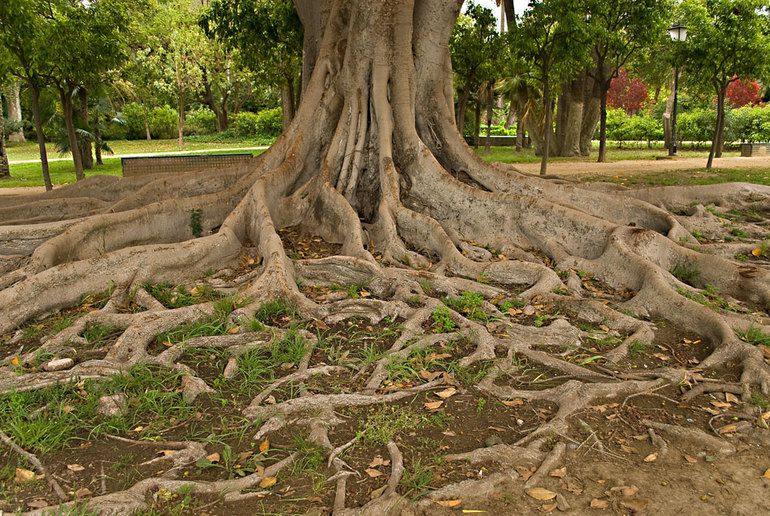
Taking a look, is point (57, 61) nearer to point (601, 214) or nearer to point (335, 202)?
point (335, 202)

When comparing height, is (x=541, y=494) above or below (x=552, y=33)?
below

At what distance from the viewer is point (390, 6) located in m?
7.47

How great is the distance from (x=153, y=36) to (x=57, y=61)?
23.9 meters

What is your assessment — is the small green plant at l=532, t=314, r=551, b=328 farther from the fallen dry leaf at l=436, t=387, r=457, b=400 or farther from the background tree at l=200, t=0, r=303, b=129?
the background tree at l=200, t=0, r=303, b=129

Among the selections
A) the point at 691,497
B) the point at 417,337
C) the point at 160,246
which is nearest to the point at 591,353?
the point at 417,337

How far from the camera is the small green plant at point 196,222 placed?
7.03 meters

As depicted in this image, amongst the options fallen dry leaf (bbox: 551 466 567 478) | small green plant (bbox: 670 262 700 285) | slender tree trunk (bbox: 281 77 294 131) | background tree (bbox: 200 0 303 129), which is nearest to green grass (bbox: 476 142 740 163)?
slender tree trunk (bbox: 281 77 294 131)

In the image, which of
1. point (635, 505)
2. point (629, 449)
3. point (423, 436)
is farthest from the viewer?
point (423, 436)

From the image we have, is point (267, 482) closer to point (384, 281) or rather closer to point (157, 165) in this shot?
point (384, 281)

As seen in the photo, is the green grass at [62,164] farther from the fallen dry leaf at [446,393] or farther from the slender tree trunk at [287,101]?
the fallen dry leaf at [446,393]

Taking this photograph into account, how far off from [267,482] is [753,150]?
27662 millimetres

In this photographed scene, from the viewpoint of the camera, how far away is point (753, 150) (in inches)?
955

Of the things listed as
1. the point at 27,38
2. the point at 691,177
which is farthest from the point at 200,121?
the point at 691,177

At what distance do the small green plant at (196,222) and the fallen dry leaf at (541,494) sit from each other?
542 cm
